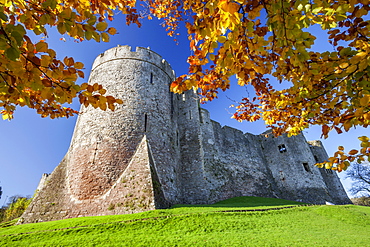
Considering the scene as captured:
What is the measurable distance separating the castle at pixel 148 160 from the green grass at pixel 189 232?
5.04 feet

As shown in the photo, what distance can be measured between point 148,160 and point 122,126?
2.67 meters

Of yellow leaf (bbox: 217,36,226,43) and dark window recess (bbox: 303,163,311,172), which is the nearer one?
yellow leaf (bbox: 217,36,226,43)

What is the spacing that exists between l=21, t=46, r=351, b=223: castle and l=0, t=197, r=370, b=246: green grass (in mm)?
1535

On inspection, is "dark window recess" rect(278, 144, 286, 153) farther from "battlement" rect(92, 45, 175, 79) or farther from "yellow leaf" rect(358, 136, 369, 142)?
"yellow leaf" rect(358, 136, 369, 142)

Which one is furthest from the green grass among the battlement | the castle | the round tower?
the battlement

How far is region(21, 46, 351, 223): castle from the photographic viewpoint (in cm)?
859

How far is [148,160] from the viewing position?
935 centimetres

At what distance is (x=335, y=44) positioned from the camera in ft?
9.21

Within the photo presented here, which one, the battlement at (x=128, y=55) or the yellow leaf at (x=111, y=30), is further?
the battlement at (x=128, y=55)

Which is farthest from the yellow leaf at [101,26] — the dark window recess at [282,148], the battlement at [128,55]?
the dark window recess at [282,148]

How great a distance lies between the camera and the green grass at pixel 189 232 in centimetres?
519

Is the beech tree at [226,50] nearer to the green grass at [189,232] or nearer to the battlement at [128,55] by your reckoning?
the green grass at [189,232]

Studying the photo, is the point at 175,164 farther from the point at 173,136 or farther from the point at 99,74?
the point at 99,74

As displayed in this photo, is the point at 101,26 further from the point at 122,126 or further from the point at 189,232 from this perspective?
the point at 122,126
